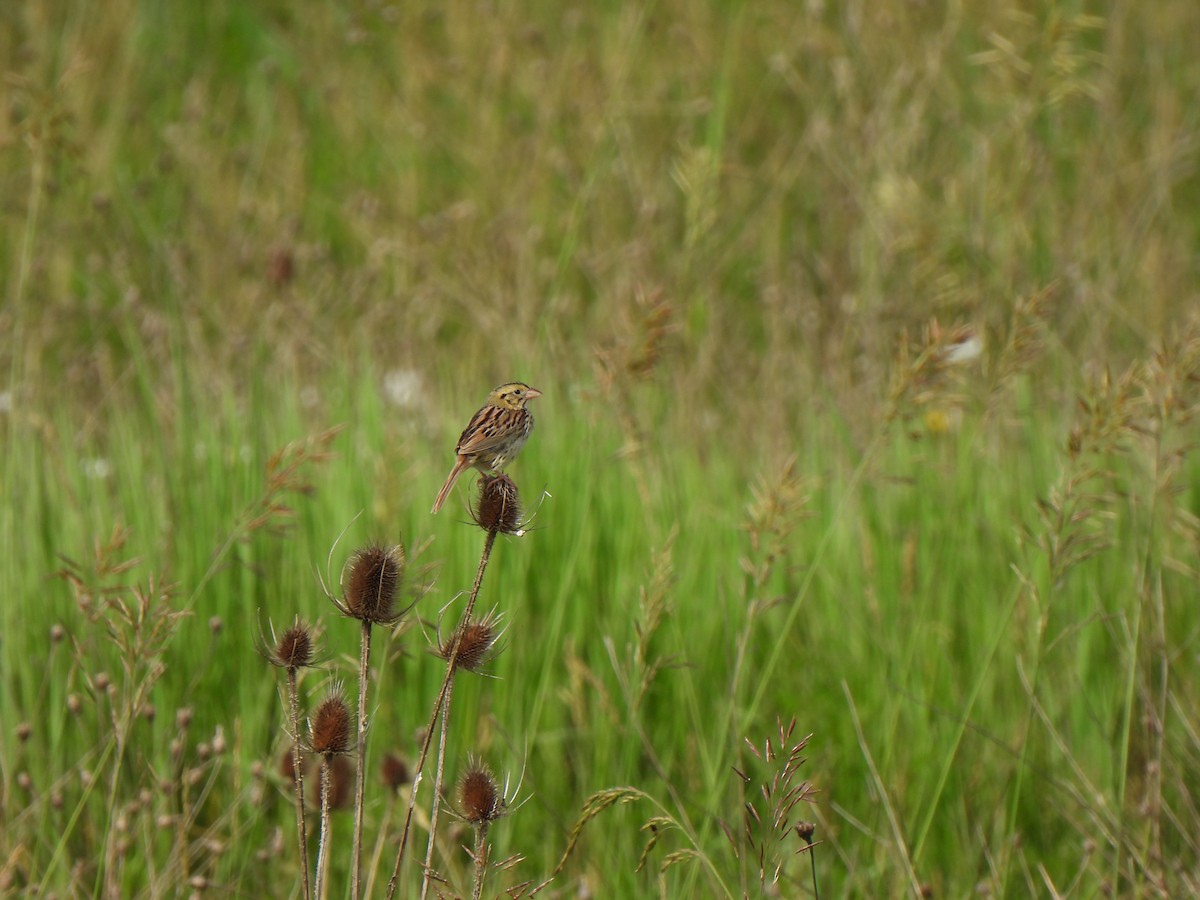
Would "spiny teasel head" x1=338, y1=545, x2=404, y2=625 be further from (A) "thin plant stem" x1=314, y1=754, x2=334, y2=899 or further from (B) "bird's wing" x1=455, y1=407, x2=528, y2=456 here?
(B) "bird's wing" x1=455, y1=407, x2=528, y2=456

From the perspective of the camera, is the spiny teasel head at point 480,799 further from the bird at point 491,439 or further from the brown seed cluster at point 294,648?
the bird at point 491,439

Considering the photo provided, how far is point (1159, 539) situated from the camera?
296cm

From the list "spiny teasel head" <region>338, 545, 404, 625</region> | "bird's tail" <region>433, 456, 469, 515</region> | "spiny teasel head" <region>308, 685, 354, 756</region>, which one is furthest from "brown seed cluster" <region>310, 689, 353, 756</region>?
"bird's tail" <region>433, 456, 469, 515</region>

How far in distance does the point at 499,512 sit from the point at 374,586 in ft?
0.51

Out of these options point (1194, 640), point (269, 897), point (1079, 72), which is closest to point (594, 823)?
point (269, 897)

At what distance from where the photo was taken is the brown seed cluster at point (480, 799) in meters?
1.55

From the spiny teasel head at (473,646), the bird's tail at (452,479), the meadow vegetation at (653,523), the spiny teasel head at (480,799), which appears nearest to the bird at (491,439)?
the bird's tail at (452,479)

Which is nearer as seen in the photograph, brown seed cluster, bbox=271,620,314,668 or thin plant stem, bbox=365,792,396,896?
brown seed cluster, bbox=271,620,314,668

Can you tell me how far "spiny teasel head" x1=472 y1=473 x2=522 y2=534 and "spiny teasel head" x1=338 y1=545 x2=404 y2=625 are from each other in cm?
10

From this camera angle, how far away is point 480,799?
61.1 inches

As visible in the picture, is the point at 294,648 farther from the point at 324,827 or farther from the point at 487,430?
the point at 487,430

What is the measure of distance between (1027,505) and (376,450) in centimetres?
166

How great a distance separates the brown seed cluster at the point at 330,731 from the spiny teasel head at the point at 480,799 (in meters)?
0.15

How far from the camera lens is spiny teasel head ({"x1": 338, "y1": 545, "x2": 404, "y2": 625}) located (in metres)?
1.54
